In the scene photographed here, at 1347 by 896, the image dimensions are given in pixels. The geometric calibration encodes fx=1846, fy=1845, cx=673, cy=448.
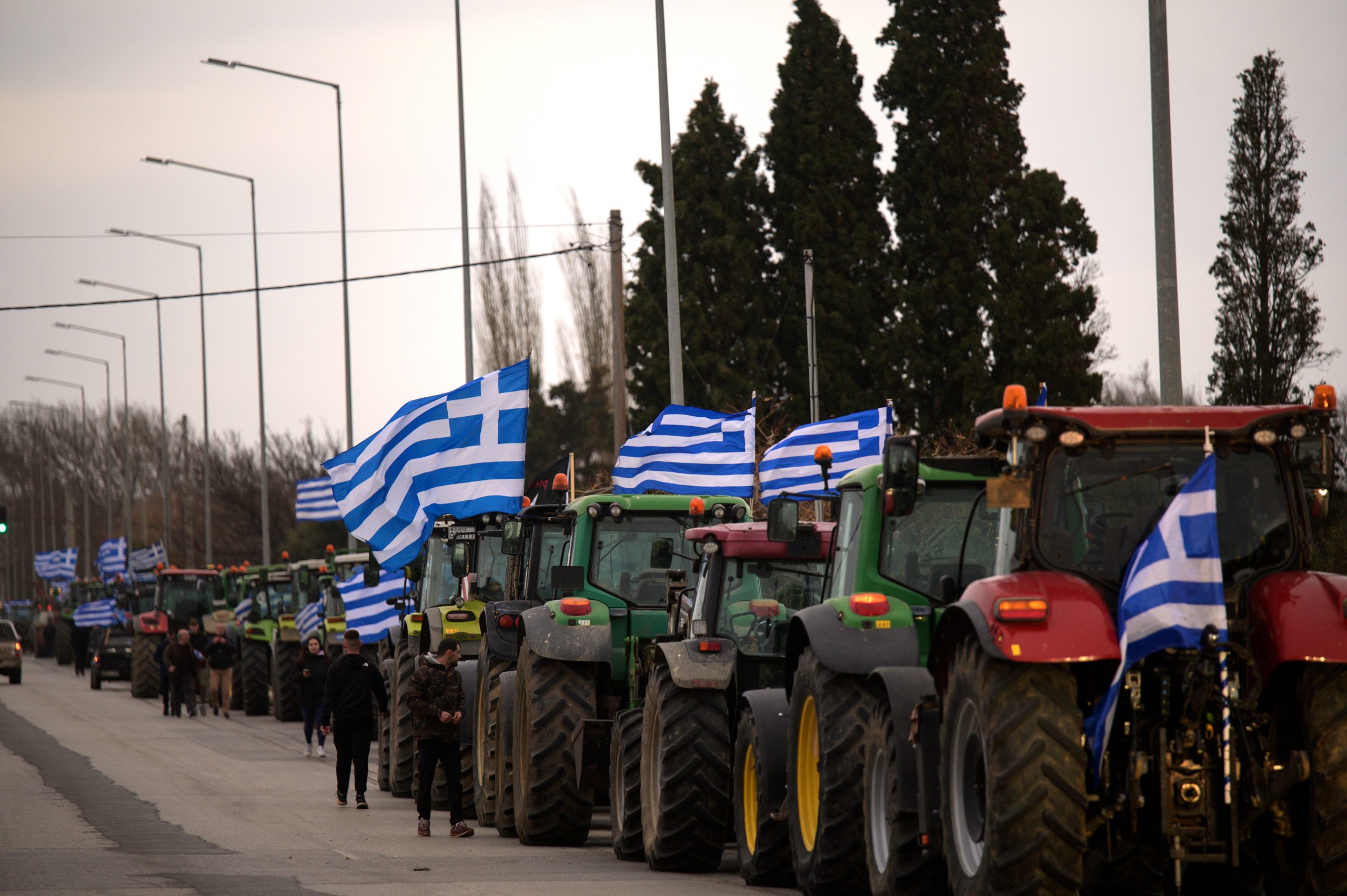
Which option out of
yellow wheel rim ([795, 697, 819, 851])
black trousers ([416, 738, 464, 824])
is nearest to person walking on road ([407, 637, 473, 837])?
black trousers ([416, 738, 464, 824])

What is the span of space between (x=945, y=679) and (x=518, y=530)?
939cm

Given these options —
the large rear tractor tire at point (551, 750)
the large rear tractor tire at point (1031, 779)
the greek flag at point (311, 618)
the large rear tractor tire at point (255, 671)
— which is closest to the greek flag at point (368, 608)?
the greek flag at point (311, 618)

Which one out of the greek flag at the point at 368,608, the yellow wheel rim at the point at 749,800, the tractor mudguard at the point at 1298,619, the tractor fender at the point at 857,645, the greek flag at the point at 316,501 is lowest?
the yellow wheel rim at the point at 749,800

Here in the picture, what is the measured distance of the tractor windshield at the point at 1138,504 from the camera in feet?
27.1

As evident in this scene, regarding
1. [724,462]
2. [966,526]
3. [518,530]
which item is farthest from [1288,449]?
[724,462]

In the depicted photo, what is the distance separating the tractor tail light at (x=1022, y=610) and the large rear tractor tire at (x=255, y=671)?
101 ft

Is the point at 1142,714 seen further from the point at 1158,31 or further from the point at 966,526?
the point at 1158,31

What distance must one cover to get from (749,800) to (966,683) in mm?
3624

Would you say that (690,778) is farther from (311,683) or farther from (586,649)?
(311,683)

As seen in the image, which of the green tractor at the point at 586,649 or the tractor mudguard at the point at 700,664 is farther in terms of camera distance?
the green tractor at the point at 586,649

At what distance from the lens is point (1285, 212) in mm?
37688

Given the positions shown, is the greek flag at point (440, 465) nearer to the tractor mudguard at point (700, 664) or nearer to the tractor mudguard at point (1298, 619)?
the tractor mudguard at point (700, 664)

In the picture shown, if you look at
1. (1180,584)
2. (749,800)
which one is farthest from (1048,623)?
(749,800)

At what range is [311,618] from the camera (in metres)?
32.8
